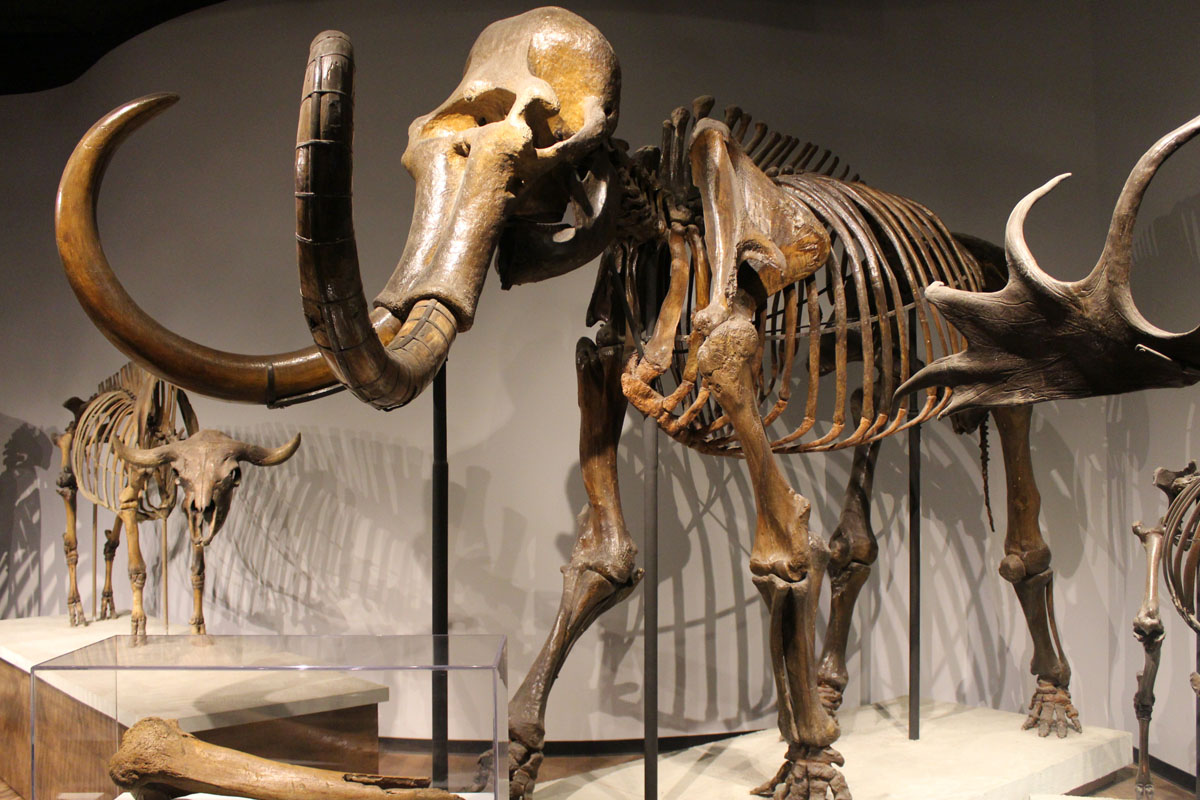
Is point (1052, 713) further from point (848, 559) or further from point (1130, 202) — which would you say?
point (1130, 202)

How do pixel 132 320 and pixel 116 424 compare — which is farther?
pixel 116 424

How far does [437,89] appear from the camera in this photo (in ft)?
15.4

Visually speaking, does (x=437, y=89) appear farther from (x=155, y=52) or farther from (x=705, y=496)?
(x=705, y=496)

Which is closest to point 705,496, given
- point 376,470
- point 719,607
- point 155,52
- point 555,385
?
point 719,607

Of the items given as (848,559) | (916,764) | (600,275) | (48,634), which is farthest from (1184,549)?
(48,634)

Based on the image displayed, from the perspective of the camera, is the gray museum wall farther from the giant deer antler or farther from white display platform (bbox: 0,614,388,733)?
white display platform (bbox: 0,614,388,733)

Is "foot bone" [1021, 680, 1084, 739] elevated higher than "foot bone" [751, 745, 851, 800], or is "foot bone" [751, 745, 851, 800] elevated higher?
"foot bone" [751, 745, 851, 800]

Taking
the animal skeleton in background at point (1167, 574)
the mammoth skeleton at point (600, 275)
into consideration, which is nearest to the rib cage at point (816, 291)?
the mammoth skeleton at point (600, 275)

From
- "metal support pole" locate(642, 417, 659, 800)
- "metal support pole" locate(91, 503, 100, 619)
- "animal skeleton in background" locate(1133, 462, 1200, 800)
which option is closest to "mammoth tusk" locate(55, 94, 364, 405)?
"metal support pole" locate(642, 417, 659, 800)

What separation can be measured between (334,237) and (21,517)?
5804 millimetres

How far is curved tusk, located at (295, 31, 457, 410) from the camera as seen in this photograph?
1.48 m

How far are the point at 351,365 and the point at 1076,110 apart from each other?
172 inches

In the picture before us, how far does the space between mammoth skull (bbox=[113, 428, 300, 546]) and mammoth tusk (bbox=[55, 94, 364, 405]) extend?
2656 millimetres

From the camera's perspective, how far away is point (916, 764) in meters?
3.70
